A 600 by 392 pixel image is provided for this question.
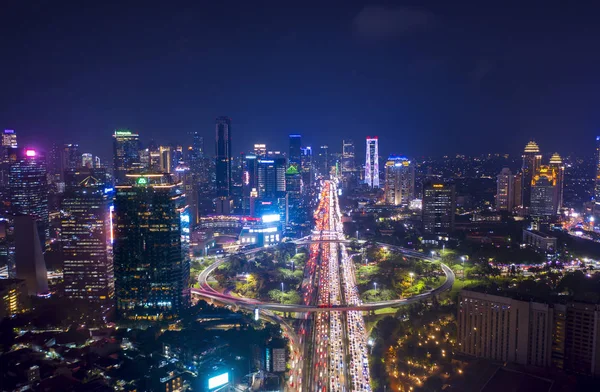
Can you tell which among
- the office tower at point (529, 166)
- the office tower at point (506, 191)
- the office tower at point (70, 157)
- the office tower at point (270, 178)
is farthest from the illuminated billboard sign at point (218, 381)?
the office tower at point (529, 166)

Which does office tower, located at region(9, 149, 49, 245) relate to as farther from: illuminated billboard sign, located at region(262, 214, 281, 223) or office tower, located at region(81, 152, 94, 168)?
illuminated billboard sign, located at region(262, 214, 281, 223)

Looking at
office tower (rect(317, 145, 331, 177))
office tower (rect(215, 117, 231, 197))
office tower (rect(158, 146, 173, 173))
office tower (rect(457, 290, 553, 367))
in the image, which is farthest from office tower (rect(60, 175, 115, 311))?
office tower (rect(317, 145, 331, 177))

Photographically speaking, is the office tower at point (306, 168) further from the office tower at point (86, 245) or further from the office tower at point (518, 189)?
the office tower at point (86, 245)

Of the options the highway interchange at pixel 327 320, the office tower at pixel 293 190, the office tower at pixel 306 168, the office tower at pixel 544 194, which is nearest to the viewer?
the highway interchange at pixel 327 320

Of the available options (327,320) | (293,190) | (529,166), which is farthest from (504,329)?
(529,166)

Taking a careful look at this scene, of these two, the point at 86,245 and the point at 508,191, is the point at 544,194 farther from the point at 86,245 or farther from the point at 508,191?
the point at 86,245

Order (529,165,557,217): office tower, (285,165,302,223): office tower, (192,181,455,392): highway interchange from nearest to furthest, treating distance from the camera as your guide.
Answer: (192,181,455,392): highway interchange
(529,165,557,217): office tower
(285,165,302,223): office tower
